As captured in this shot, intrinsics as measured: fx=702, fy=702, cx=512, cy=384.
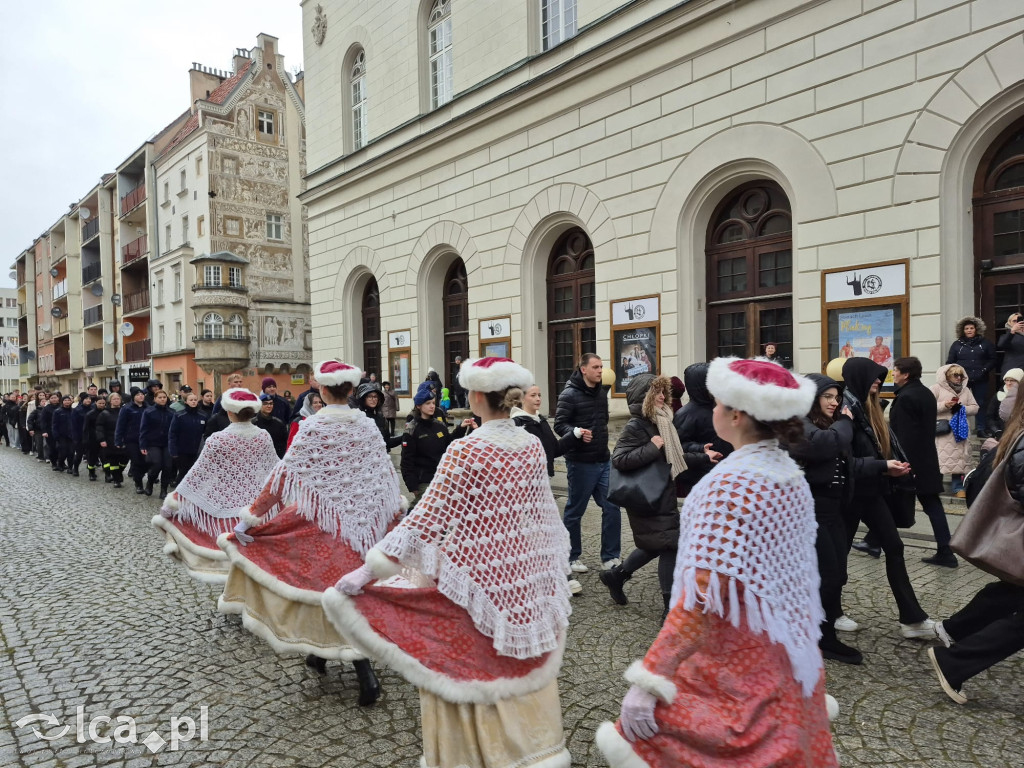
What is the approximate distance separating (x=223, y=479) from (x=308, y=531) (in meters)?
1.93

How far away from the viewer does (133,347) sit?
42594 millimetres

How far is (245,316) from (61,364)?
108ft

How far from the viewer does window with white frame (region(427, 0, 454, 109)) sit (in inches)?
690

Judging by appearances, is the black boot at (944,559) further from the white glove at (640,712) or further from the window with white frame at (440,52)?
the window with white frame at (440,52)

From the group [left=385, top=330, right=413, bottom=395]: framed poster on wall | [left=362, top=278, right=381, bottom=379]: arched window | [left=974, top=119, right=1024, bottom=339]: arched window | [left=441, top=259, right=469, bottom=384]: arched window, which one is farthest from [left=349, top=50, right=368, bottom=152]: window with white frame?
[left=974, top=119, right=1024, bottom=339]: arched window

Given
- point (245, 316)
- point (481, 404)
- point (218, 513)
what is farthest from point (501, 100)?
point (245, 316)

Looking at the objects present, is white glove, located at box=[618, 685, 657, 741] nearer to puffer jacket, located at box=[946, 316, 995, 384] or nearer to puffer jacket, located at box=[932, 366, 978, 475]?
puffer jacket, located at box=[932, 366, 978, 475]

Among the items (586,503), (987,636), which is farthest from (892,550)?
(586,503)

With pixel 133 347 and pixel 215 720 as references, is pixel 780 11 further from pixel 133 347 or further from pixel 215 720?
pixel 133 347

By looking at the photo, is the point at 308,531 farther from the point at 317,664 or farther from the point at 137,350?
the point at 137,350

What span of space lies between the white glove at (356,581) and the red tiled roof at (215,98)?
38.0 m

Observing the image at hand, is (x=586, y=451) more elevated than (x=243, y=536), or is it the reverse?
(x=586, y=451)

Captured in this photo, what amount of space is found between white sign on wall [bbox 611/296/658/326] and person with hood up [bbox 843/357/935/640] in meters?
7.77

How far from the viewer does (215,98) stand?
3728 centimetres
